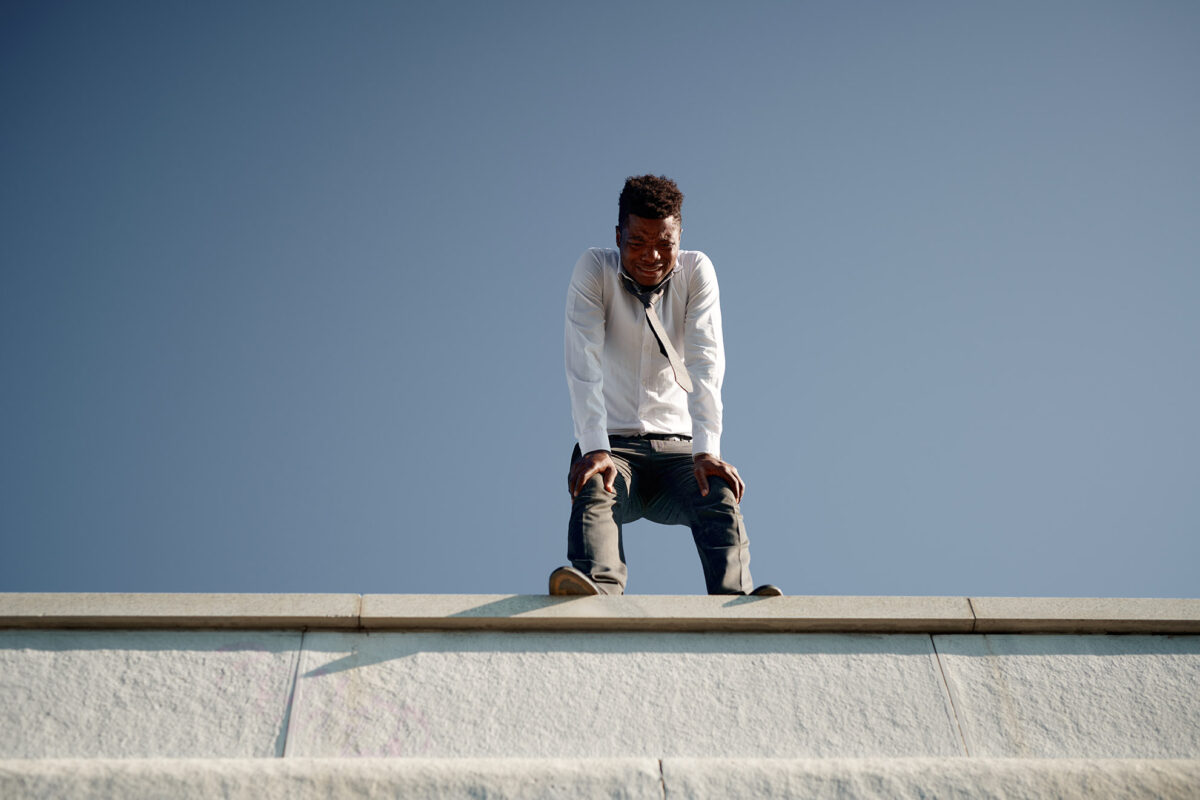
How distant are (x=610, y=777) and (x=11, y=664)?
2220mm

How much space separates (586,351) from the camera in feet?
16.2

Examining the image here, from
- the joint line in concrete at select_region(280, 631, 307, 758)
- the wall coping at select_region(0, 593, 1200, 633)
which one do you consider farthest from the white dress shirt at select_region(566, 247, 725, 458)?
the joint line in concrete at select_region(280, 631, 307, 758)

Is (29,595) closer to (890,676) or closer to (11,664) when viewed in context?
(11,664)

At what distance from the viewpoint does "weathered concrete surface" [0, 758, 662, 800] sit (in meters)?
3.26

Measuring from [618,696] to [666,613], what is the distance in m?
0.36

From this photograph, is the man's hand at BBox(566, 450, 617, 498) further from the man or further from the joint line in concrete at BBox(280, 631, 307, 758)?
the joint line in concrete at BBox(280, 631, 307, 758)

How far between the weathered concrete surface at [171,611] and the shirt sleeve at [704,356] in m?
1.83

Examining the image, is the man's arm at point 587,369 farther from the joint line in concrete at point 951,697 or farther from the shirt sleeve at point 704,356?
the joint line in concrete at point 951,697

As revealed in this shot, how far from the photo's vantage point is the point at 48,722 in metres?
3.57

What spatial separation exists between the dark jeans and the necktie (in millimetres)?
326

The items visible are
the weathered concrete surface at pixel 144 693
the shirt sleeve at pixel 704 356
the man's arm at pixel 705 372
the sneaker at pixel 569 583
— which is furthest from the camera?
the shirt sleeve at pixel 704 356

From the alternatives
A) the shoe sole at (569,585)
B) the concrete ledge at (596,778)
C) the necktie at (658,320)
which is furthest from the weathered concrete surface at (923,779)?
the necktie at (658,320)

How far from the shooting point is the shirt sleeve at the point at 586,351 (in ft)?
15.6

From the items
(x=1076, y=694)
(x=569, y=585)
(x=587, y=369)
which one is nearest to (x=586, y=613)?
(x=569, y=585)
